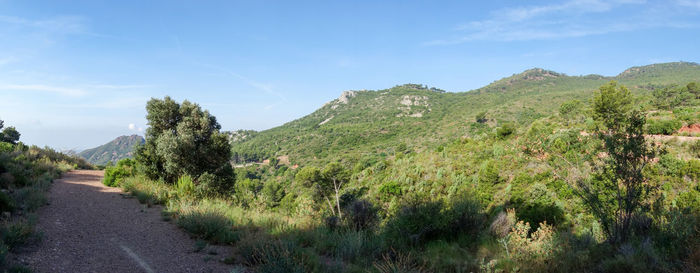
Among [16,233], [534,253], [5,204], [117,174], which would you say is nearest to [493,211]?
[534,253]

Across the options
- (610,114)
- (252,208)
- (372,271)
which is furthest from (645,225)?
(252,208)

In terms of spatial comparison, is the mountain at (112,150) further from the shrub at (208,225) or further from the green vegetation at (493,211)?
the shrub at (208,225)

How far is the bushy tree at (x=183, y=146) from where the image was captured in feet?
36.5

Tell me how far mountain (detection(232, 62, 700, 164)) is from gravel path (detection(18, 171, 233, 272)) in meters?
48.5

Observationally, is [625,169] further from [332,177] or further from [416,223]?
[332,177]

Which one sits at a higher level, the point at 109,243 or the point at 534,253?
the point at 109,243

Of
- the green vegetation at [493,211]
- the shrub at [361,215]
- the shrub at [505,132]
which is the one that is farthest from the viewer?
the shrub at [505,132]

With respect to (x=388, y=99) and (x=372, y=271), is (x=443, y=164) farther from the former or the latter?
(x=388, y=99)

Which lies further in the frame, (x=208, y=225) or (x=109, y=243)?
(x=208, y=225)

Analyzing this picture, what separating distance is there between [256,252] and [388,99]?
12027 centimetres

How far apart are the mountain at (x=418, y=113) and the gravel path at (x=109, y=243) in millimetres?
48523

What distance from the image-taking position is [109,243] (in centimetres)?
493

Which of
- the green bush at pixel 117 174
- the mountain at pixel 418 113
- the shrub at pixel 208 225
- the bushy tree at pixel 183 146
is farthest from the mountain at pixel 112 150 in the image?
the shrub at pixel 208 225

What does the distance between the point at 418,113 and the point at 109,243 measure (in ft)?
318
